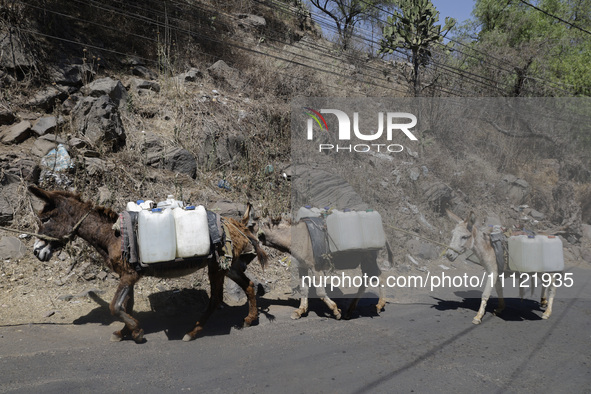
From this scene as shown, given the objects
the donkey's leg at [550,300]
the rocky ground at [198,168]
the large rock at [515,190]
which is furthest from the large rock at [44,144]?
the large rock at [515,190]

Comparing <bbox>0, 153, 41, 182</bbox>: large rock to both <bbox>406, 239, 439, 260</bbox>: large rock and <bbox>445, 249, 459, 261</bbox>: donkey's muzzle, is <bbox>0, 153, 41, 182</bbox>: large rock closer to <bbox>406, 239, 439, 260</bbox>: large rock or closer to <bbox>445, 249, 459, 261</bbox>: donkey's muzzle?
<bbox>445, 249, 459, 261</bbox>: donkey's muzzle

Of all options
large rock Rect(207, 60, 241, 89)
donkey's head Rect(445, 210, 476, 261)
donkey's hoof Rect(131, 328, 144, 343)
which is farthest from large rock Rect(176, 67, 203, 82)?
donkey's head Rect(445, 210, 476, 261)

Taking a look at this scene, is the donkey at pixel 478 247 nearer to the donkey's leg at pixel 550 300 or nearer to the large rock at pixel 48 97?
the donkey's leg at pixel 550 300

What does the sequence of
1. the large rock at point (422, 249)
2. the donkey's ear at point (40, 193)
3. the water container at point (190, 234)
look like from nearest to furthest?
the donkey's ear at point (40, 193)
the water container at point (190, 234)
the large rock at point (422, 249)

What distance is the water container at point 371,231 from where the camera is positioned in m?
6.09

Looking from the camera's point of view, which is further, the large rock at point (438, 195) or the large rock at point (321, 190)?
the large rock at point (438, 195)

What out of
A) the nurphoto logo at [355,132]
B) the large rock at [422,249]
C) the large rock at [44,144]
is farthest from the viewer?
the nurphoto logo at [355,132]

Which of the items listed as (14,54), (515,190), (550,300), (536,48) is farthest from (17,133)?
(536,48)

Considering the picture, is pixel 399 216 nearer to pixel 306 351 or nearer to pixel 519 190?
pixel 519 190

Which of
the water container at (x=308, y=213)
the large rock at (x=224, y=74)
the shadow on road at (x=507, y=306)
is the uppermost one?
the large rock at (x=224, y=74)

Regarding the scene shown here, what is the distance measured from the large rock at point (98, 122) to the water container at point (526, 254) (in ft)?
24.5

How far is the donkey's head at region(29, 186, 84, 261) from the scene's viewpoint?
4766 millimetres

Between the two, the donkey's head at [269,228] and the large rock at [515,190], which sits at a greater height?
the large rock at [515,190]

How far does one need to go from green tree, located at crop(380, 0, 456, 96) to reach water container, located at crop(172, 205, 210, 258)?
1123 centimetres
